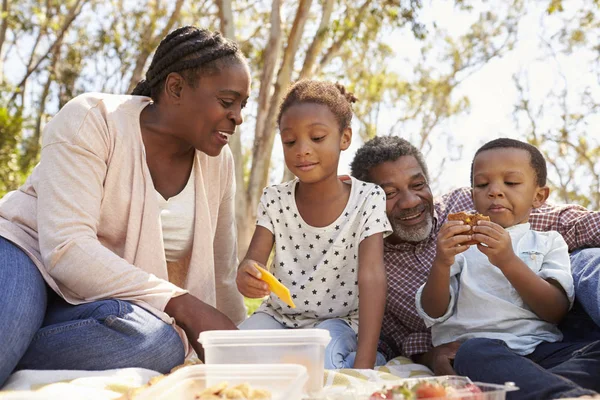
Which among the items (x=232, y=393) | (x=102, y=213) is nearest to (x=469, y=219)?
(x=232, y=393)

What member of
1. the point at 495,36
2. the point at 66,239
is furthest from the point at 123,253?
the point at 495,36

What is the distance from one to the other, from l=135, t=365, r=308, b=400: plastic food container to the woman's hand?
0.52 metres

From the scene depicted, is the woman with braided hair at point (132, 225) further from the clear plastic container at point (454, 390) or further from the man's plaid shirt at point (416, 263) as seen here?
the man's plaid shirt at point (416, 263)

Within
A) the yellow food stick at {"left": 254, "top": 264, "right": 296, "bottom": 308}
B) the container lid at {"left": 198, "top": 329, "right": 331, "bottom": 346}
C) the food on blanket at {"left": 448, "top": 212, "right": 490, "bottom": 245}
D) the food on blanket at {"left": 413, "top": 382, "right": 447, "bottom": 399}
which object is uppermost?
the food on blanket at {"left": 448, "top": 212, "right": 490, "bottom": 245}

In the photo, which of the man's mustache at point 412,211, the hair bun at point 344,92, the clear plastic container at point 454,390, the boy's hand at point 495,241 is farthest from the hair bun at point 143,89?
the clear plastic container at point 454,390

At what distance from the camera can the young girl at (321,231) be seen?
122 inches

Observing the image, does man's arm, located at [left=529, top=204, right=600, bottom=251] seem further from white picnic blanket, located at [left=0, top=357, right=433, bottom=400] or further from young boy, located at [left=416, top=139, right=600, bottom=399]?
white picnic blanket, located at [left=0, top=357, right=433, bottom=400]

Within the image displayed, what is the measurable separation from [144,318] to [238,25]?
12.2 m

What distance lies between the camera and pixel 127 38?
15133 mm

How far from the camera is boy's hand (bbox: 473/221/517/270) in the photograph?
2.58 m

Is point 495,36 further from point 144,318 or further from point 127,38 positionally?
point 144,318

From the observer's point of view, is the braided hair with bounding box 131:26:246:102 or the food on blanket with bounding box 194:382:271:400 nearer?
the food on blanket with bounding box 194:382:271:400

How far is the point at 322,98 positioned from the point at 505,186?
937mm

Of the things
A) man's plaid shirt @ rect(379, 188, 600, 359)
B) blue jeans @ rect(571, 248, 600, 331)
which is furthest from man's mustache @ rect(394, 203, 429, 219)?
blue jeans @ rect(571, 248, 600, 331)
